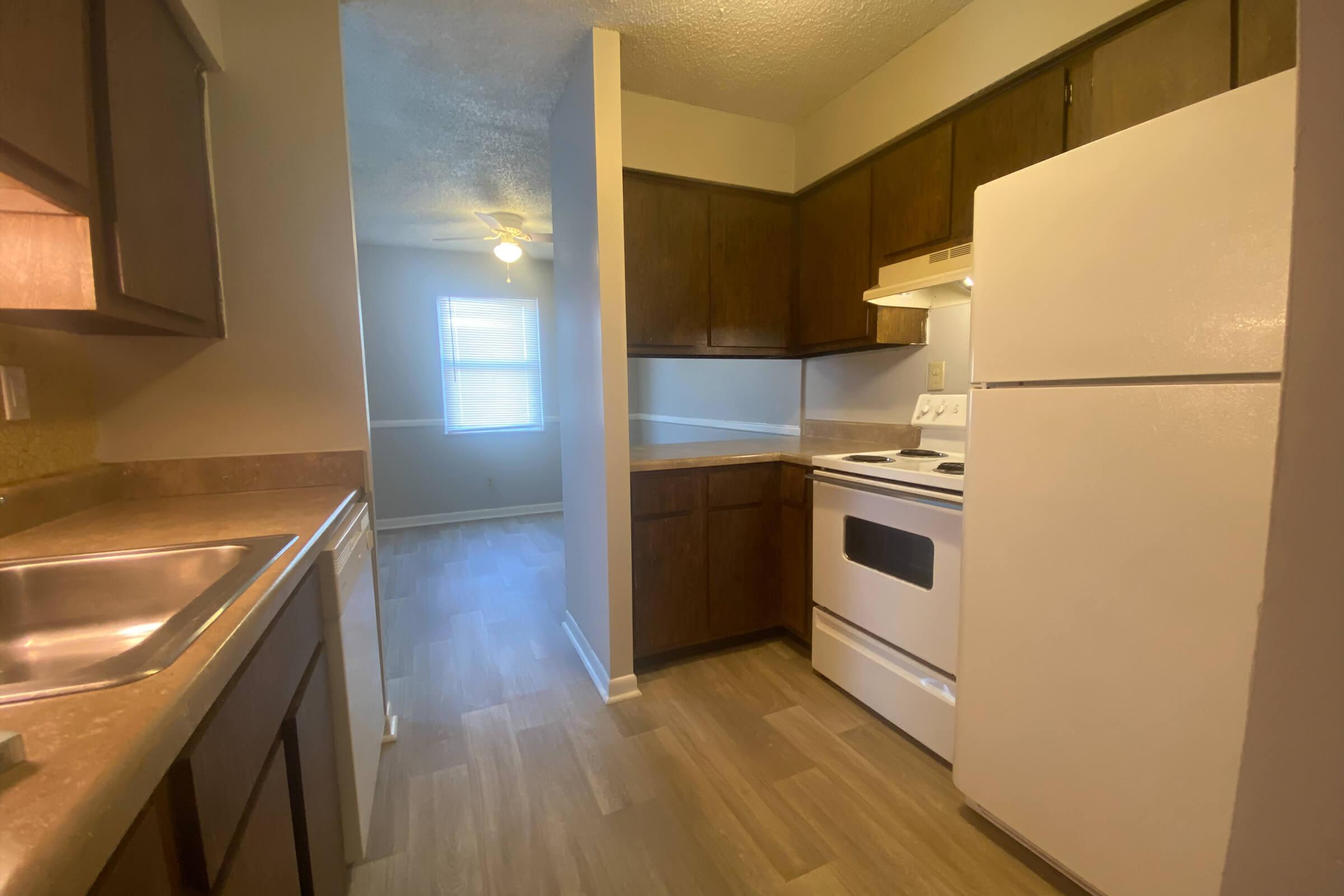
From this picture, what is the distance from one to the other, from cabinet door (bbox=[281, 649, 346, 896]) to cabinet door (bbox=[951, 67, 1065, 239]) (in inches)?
80.9

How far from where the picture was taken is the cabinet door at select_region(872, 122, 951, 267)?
1861 mm

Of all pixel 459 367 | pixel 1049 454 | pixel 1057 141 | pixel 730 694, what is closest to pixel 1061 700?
pixel 1049 454

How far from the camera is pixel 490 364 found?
4871mm

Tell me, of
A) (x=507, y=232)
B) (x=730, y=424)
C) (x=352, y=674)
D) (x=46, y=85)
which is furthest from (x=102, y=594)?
(x=507, y=232)

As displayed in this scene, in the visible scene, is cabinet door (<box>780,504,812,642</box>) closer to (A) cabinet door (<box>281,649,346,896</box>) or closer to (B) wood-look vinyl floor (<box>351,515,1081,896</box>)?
(B) wood-look vinyl floor (<box>351,515,1081,896</box>)

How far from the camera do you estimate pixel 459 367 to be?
4766mm

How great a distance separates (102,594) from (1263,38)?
2691 millimetres

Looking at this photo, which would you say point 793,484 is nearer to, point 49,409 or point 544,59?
point 544,59

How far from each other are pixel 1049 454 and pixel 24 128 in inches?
76.5

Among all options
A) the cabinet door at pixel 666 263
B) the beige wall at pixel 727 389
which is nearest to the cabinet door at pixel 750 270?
the cabinet door at pixel 666 263

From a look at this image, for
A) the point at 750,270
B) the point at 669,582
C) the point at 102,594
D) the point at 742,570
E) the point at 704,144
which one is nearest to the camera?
the point at 102,594

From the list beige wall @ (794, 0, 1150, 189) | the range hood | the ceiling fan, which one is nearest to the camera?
beige wall @ (794, 0, 1150, 189)

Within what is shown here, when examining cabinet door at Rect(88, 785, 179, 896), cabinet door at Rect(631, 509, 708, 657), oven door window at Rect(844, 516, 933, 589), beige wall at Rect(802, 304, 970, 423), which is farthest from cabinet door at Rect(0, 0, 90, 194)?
beige wall at Rect(802, 304, 970, 423)

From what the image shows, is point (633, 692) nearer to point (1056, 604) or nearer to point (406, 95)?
point (1056, 604)
